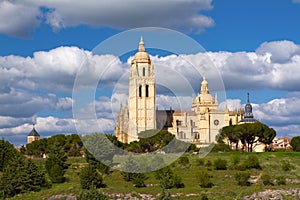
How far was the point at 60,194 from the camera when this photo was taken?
53.2 metres

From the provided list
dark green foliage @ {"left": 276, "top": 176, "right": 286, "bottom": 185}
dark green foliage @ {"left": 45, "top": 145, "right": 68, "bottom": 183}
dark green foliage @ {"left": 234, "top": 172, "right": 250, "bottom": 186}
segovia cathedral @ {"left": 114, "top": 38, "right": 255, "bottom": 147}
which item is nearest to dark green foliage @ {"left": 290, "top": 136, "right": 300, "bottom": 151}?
segovia cathedral @ {"left": 114, "top": 38, "right": 255, "bottom": 147}

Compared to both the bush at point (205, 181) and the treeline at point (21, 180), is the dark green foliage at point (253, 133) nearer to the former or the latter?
the bush at point (205, 181)

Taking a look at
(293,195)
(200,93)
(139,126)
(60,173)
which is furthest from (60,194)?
(200,93)

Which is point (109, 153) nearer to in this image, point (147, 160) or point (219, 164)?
point (147, 160)

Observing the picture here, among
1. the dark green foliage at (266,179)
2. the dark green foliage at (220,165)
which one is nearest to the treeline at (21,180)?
the dark green foliage at (220,165)

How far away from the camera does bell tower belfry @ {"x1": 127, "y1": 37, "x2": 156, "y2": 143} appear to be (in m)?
130

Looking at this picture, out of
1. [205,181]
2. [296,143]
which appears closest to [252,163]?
[205,181]

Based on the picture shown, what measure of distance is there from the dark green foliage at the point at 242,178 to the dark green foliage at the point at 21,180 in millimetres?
20139

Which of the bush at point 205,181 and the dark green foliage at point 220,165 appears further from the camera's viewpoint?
the dark green foliage at point 220,165

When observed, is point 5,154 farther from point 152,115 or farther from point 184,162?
point 152,115

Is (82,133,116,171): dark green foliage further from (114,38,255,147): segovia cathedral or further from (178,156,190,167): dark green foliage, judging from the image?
(114,38,255,147): segovia cathedral

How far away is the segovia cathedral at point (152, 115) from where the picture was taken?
417 feet

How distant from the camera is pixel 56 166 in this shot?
206 feet

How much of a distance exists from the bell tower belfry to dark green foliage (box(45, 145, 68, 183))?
61203mm
